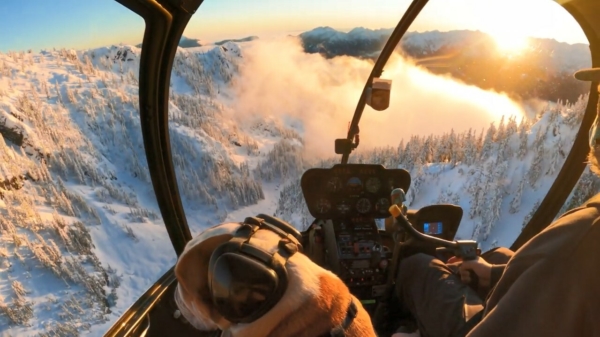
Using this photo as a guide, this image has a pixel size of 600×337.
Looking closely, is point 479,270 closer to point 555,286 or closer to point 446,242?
point 446,242

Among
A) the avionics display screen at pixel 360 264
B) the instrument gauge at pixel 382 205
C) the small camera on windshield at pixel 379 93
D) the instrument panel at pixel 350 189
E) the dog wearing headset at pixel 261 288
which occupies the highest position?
the small camera on windshield at pixel 379 93

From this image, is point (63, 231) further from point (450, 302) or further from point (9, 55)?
point (450, 302)

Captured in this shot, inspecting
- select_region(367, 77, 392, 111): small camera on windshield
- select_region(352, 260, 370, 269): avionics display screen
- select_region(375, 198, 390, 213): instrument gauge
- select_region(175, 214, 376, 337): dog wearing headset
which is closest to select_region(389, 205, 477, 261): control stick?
select_region(175, 214, 376, 337): dog wearing headset

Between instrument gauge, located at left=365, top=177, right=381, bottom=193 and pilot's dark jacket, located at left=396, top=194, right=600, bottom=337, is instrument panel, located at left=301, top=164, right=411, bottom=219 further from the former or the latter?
pilot's dark jacket, located at left=396, top=194, right=600, bottom=337

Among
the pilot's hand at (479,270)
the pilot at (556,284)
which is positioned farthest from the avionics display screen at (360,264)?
the pilot at (556,284)

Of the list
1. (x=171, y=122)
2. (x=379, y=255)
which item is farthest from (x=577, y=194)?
(x=171, y=122)

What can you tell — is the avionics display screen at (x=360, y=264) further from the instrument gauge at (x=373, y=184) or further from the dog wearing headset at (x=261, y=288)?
the dog wearing headset at (x=261, y=288)
